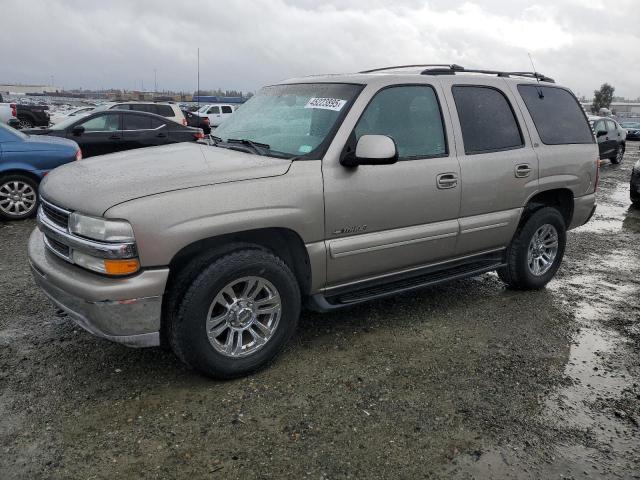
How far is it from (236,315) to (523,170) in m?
2.78

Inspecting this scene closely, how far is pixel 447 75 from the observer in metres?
4.22

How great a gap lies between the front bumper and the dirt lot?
1.52ft

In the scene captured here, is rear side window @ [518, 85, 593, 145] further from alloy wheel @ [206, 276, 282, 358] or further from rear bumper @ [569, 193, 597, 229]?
alloy wheel @ [206, 276, 282, 358]

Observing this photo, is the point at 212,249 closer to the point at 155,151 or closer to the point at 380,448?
the point at 155,151

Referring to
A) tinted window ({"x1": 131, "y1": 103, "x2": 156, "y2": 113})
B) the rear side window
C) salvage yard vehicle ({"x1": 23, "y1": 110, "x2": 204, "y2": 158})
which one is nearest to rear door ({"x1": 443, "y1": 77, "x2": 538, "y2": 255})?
the rear side window

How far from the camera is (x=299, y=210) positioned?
329 centimetres

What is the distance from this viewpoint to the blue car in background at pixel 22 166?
721cm

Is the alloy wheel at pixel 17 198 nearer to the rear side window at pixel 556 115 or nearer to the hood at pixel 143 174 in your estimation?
the hood at pixel 143 174

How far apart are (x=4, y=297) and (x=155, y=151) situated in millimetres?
2054

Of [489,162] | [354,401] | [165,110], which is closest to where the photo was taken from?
[354,401]

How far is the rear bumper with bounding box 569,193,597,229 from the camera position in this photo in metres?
5.16

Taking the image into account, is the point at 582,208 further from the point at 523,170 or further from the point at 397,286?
the point at 397,286

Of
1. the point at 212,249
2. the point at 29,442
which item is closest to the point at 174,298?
the point at 212,249

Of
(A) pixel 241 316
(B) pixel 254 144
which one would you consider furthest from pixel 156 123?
(A) pixel 241 316
